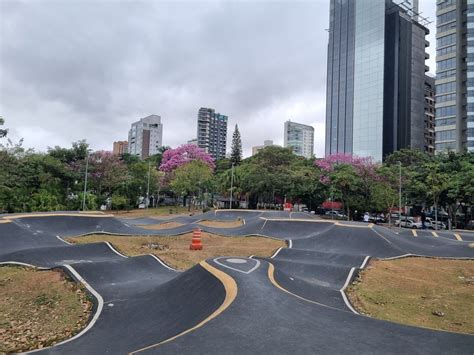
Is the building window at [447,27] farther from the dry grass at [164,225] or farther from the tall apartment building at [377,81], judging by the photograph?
the dry grass at [164,225]

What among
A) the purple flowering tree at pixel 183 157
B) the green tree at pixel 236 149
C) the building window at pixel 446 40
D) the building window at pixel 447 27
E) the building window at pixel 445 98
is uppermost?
the building window at pixel 447 27

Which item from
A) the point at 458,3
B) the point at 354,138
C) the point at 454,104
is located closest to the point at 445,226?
the point at 454,104

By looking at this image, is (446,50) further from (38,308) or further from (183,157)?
(38,308)

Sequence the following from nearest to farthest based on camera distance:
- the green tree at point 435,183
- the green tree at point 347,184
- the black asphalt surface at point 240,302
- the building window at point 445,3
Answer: the black asphalt surface at point 240,302
the green tree at point 435,183
the green tree at point 347,184
the building window at point 445,3

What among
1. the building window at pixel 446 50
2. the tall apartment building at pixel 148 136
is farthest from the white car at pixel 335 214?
the tall apartment building at pixel 148 136

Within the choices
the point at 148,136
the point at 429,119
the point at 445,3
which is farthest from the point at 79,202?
the point at 148,136

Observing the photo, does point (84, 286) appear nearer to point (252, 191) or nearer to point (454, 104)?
point (252, 191)

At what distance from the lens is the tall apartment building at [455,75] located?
181ft

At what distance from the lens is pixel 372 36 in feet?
241

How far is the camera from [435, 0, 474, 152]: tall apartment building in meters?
55.3

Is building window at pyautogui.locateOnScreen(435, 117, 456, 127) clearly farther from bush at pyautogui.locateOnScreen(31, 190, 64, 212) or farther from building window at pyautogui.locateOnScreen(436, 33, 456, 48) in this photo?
bush at pyautogui.locateOnScreen(31, 190, 64, 212)

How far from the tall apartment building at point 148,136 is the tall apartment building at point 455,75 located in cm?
8777

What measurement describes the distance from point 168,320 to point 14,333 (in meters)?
3.49

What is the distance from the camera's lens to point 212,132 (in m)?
128
